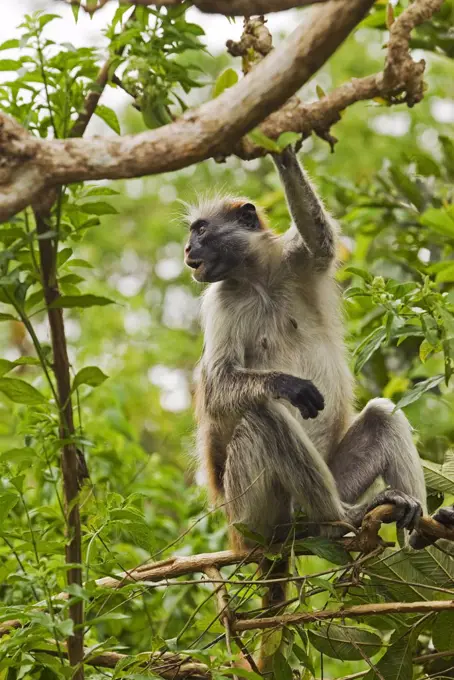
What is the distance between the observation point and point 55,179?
2869 millimetres

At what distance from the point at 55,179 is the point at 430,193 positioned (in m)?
5.24

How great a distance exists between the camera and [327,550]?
454 cm

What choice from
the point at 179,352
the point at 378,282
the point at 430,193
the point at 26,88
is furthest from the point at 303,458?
the point at 179,352

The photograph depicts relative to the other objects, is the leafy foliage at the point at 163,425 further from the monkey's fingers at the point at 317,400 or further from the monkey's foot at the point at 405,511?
the monkey's fingers at the point at 317,400

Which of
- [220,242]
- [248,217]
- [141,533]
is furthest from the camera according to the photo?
[248,217]

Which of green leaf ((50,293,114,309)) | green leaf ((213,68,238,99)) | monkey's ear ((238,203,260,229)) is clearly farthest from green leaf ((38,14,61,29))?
monkey's ear ((238,203,260,229))

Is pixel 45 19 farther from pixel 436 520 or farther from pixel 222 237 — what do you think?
pixel 222 237

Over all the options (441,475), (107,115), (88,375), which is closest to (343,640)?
(441,475)

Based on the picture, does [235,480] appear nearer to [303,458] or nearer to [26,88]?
[303,458]

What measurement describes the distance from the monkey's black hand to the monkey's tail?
78cm

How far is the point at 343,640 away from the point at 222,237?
2803 mm

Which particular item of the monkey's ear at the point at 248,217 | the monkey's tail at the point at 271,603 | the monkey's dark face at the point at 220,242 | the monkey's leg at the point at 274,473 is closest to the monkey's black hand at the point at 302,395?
the monkey's leg at the point at 274,473

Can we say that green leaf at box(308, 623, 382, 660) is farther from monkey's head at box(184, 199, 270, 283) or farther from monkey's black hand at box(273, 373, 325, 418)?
monkey's head at box(184, 199, 270, 283)

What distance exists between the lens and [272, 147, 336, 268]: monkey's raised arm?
504 cm
